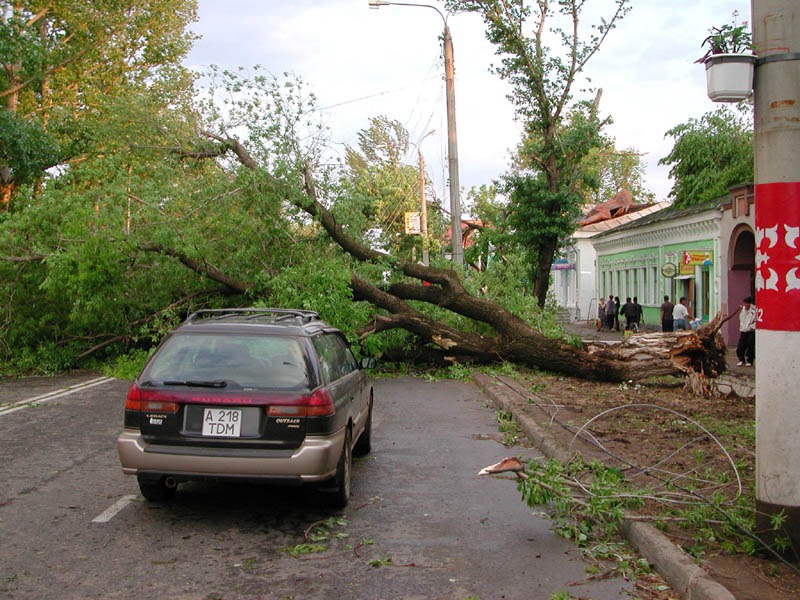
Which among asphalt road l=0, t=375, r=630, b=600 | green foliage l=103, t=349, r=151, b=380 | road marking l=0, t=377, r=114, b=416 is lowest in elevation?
asphalt road l=0, t=375, r=630, b=600

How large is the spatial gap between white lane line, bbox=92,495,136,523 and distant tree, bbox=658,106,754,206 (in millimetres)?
41691

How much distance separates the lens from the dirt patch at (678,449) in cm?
511

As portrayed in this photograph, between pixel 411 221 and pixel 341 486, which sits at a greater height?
pixel 411 221

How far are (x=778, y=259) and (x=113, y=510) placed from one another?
17.1ft

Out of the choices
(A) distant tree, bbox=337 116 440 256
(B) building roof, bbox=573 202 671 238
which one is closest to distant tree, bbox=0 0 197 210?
(A) distant tree, bbox=337 116 440 256

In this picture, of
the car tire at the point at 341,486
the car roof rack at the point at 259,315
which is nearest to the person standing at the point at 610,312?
the car roof rack at the point at 259,315

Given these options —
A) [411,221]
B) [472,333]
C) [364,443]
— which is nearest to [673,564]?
[364,443]

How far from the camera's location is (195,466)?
19.7 ft

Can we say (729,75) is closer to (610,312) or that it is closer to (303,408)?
(303,408)

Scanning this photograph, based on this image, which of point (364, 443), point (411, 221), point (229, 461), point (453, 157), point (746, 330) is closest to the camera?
point (229, 461)

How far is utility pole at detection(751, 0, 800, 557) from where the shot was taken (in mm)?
5031

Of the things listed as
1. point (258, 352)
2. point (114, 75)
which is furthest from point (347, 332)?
point (114, 75)

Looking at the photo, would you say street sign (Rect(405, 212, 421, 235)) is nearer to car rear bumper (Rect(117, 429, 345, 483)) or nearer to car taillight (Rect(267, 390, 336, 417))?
car taillight (Rect(267, 390, 336, 417))

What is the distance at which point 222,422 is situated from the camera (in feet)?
20.0
